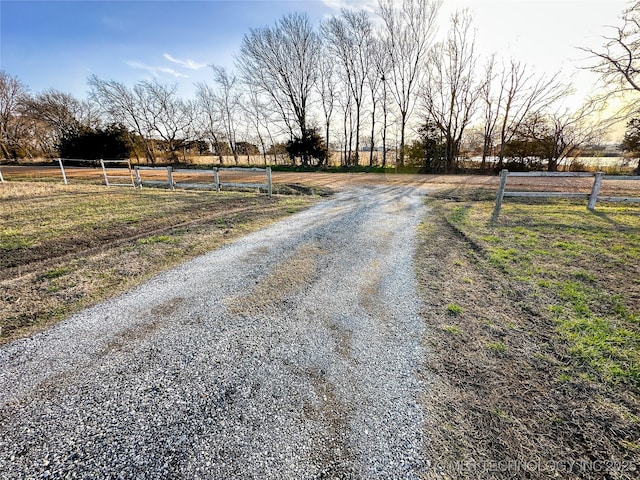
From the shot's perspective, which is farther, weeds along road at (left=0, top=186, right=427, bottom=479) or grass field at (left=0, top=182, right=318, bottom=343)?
grass field at (left=0, top=182, right=318, bottom=343)

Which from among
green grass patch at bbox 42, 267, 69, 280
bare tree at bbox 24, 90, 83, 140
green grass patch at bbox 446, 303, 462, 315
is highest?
bare tree at bbox 24, 90, 83, 140

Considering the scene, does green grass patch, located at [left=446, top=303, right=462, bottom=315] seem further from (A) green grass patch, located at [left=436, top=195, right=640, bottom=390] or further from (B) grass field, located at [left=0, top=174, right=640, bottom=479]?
(A) green grass patch, located at [left=436, top=195, right=640, bottom=390]

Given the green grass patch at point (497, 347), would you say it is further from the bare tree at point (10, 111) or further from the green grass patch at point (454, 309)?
the bare tree at point (10, 111)

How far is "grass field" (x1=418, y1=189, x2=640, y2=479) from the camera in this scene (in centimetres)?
154

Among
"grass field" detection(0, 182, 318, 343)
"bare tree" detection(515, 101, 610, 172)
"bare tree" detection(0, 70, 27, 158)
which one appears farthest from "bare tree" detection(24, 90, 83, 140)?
"bare tree" detection(515, 101, 610, 172)

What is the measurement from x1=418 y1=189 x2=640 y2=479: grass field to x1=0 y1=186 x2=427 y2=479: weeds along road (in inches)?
10.7

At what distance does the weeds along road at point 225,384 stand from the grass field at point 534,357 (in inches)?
10.7

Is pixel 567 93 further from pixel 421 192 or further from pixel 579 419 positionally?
pixel 579 419

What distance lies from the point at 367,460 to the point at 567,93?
26.6 m

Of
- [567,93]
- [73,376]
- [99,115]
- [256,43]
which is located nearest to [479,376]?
[73,376]

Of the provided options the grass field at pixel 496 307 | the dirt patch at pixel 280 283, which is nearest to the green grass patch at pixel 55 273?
the grass field at pixel 496 307

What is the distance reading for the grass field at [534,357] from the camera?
5.06 feet

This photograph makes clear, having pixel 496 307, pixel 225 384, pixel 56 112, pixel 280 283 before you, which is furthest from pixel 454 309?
pixel 56 112

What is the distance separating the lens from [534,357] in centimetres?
229
